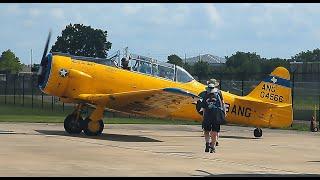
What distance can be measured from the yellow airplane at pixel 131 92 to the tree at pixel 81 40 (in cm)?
6610

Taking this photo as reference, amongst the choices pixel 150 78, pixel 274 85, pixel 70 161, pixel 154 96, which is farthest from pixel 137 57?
pixel 70 161

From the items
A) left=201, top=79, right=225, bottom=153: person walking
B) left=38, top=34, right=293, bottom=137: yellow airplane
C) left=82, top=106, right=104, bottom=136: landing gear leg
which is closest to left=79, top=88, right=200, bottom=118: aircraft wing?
left=38, top=34, right=293, bottom=137: yellow airplane

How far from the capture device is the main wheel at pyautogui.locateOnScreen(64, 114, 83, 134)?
66.0 ft

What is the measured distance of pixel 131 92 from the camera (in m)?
19.2

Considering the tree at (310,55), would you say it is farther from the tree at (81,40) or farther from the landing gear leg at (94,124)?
the landing gear leg at (94,124)

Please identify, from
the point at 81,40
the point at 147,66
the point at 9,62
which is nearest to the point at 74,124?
the point at 147,66

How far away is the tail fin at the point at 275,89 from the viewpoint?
22.8 m

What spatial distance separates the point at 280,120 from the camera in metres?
22.8

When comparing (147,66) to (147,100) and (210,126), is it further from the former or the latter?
(210,126)

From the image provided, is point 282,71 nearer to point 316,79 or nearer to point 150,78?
point 150,78

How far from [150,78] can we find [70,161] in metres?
9.47

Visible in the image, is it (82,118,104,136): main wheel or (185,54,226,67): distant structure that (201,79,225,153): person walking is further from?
(185,54,226,67): distant structure

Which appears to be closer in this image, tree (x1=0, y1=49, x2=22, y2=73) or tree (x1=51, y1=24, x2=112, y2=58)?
tree (x1=51, y1=24, x2=112, y2=58)

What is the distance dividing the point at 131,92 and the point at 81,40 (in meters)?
72.0
